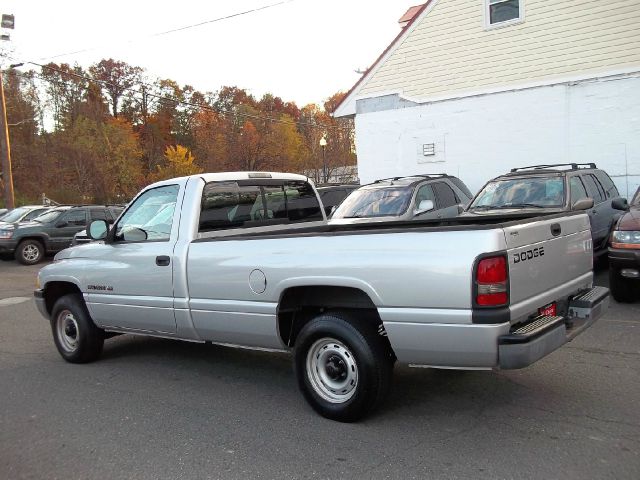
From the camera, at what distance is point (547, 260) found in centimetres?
381

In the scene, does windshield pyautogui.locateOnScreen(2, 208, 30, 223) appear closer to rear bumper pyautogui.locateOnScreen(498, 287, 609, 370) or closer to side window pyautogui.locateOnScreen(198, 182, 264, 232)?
side window pyautogui.locateOnScreen(198, 182, 264, 232)

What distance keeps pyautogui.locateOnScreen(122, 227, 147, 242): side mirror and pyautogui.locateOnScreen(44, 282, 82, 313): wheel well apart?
1.17 metres

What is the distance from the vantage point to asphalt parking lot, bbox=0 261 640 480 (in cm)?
337

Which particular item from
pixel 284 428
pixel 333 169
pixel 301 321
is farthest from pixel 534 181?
pixel 333 169

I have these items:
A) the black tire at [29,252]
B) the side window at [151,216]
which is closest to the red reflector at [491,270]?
the side window at [151,216]

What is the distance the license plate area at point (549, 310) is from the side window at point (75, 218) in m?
15.4

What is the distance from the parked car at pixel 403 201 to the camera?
9.69m

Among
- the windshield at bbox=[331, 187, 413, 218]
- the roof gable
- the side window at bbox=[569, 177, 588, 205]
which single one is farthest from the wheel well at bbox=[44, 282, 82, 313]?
the roof gable

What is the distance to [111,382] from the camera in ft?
17.3

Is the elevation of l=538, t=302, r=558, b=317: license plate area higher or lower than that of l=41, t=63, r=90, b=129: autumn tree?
lower

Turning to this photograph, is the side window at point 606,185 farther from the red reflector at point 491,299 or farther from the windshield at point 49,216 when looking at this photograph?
the windshield at point 49,216

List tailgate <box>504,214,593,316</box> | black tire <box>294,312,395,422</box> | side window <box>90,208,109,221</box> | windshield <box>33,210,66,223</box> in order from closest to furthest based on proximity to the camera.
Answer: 1. tailgate <box>504,214,593,316</box>
2. black tire <box>294,312,395,422</box>
3. windshield <box>33,210,66,223</box>
4. side window <box>90,208,109,221</box>

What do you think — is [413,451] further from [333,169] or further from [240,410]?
[333,169]

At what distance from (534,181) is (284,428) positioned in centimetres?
670
